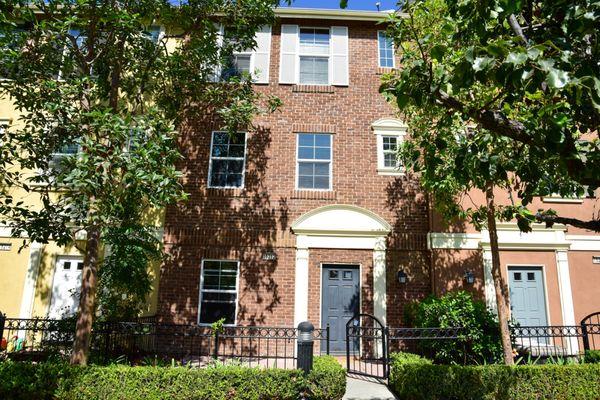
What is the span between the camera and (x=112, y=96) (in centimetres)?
830

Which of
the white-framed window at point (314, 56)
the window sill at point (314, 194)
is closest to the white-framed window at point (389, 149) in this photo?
the window sill at point (314, 194)

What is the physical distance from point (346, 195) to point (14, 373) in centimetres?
811

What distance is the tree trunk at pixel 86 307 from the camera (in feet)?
24.4

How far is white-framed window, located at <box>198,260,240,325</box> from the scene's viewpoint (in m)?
11.1

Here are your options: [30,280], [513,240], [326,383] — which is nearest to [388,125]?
[513,240]

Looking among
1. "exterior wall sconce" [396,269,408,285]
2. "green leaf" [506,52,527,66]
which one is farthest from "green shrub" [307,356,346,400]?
"green leaf" [506,52,527,66]

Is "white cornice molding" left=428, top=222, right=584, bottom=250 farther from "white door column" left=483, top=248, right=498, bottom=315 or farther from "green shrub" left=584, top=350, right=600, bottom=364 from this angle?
"green shrub" left=584, top=350, right=600, bottom=364

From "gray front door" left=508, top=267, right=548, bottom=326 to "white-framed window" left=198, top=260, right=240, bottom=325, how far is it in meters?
7.15

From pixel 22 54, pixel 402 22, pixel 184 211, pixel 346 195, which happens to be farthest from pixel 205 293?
pixel 402 22

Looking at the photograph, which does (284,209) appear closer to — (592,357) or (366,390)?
(366,390)

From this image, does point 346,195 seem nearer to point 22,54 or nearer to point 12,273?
point 22,54

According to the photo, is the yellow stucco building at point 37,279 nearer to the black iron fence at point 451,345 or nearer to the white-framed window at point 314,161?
the white-framed window at point 314,161

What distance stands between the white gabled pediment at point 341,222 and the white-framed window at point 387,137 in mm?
1578

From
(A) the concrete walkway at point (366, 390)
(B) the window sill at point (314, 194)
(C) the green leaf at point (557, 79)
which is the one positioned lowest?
(A) the concrete walkway at point (366, 390)
